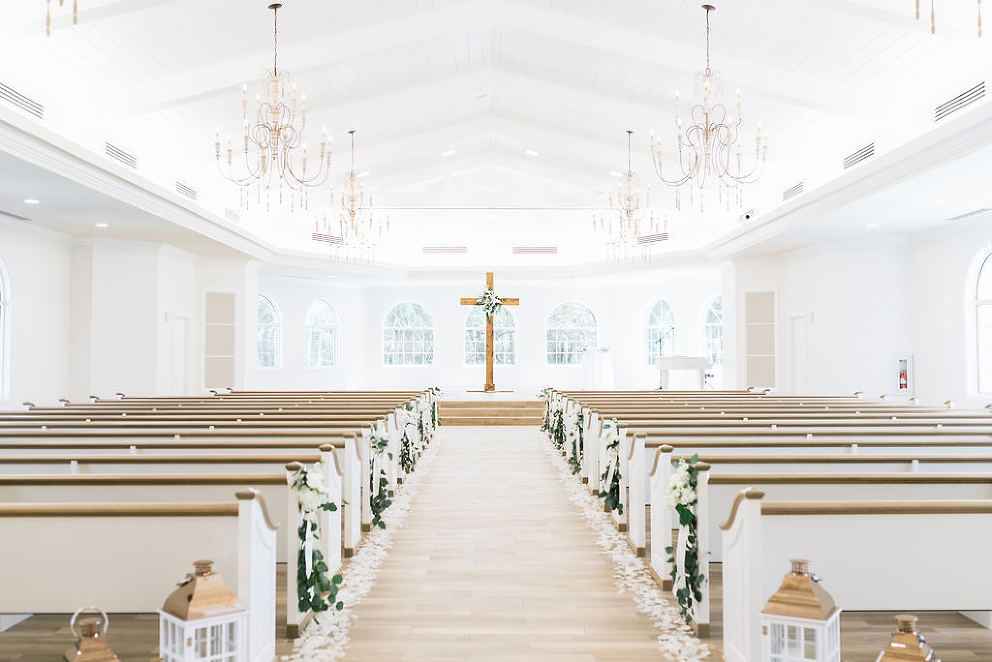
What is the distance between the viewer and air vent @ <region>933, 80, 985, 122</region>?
262 inches

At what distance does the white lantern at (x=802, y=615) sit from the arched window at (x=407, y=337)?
1684cm

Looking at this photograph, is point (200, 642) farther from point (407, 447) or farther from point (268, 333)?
point (268, 333)

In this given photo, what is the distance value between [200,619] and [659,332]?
1688 centimetres

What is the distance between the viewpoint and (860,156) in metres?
8.80

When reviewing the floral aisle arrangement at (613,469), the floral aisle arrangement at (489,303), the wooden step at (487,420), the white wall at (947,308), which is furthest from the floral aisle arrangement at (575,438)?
the floral aisle arrangement at (489,303)

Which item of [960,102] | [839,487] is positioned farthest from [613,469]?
[960,102]

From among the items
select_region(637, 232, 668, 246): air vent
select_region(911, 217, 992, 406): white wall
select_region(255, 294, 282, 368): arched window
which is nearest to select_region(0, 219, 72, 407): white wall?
select_region(255, 294, 282, 368): arched window

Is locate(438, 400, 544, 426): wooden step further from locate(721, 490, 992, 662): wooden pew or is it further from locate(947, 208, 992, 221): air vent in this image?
locate(721, 490, 992, 662): wooden pew

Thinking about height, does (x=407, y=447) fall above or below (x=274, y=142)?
below

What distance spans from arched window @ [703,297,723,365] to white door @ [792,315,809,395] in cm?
428

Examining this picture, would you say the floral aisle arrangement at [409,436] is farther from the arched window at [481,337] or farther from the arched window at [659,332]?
the arched window at [659,332]

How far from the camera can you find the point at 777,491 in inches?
153

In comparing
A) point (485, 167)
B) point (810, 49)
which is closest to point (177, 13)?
point (810, 49)

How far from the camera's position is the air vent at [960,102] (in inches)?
262
